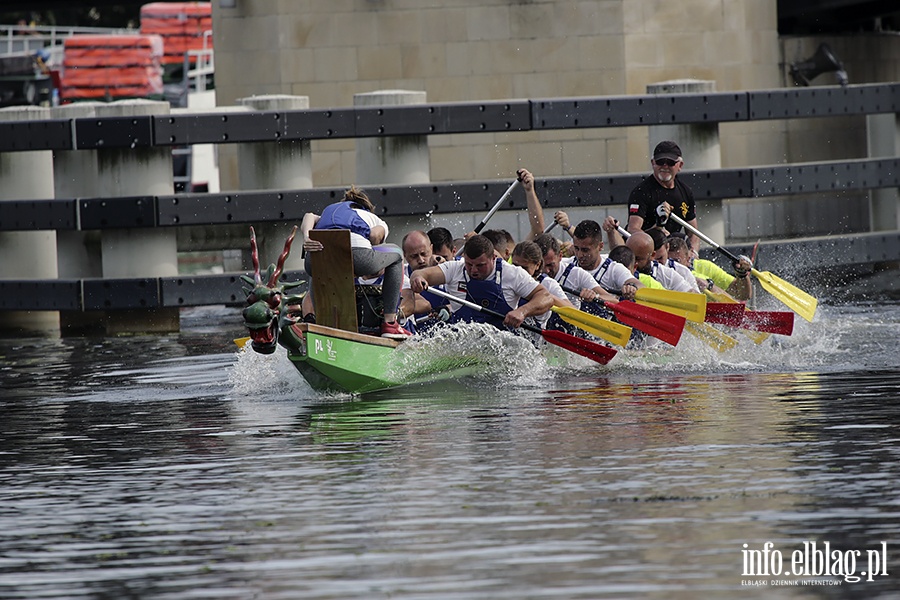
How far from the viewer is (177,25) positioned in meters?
44.5

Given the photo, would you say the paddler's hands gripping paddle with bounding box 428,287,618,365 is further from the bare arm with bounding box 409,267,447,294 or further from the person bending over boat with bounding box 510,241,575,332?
the bare arm with bounding box 409,267,447,294

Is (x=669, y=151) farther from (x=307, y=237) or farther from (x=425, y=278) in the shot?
(x=307, y=237)

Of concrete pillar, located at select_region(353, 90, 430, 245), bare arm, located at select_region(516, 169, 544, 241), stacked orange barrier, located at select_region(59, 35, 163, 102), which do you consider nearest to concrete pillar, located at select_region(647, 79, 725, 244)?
concrete pillar, located at select_region(353, 90, 430, 245)

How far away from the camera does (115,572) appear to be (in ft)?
21.5

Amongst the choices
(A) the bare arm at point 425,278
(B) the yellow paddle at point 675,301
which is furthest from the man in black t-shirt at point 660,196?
(A) the bare arm at point 425,278

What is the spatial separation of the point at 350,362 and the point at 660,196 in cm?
484

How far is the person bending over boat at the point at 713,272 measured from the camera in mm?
14922

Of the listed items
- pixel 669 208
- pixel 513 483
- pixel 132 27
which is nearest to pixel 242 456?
pixel 513 483

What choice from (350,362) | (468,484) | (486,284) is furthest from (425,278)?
(468,484)

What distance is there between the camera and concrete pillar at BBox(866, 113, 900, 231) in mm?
20817

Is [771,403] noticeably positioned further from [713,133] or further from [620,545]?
[713,133]

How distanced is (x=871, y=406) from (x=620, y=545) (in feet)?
13.2

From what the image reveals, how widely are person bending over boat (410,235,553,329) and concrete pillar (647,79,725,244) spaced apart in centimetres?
667

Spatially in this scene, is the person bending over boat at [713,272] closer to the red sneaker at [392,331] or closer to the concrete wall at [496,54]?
the red sneaker at [392,331]
